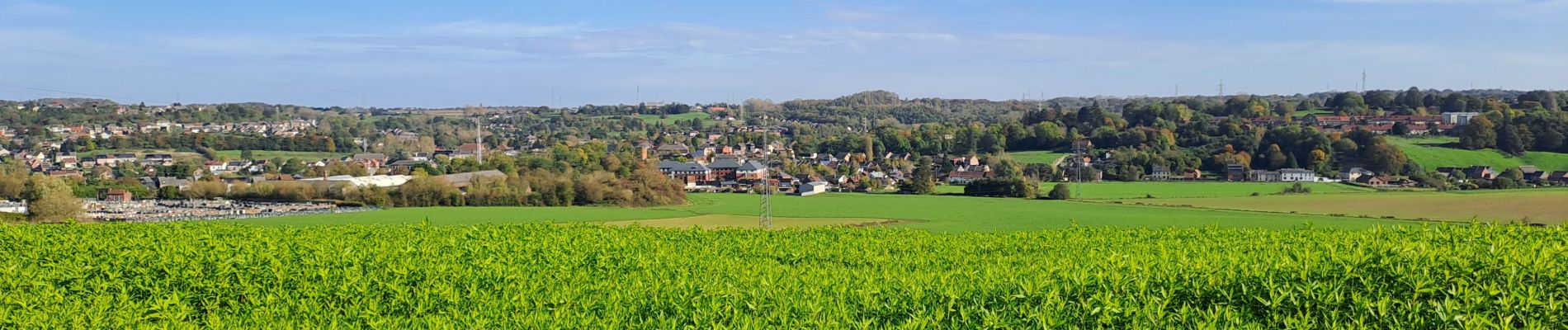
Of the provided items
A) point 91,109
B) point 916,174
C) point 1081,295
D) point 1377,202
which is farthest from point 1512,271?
point 91,109

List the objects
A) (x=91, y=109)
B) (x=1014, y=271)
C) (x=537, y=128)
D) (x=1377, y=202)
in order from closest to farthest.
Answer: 1. (x=1014, y=271)
2. (x=1377, y=202)
3. (x=91, y=109)
4. (x=537, y=128)

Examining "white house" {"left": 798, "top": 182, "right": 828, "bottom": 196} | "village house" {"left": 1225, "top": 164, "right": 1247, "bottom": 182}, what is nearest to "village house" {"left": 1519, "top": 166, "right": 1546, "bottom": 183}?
"village house" {"left": 1225, "top": 164, "right": 1247, "bottom": 182}

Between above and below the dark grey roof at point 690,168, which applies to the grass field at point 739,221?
below

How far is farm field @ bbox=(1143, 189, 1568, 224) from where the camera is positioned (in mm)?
42281

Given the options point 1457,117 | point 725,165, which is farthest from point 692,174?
point 1457,117

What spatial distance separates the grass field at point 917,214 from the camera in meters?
42.1

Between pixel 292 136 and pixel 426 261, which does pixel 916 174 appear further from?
pixel 292 136

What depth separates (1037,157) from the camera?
8988 centimetres

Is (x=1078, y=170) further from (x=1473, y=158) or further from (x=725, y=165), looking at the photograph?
(x=1473, y=158)

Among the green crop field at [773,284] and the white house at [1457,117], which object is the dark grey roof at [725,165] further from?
the white house at [1457,117]

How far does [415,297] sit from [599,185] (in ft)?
162

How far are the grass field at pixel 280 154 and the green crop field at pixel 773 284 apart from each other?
3573 inches

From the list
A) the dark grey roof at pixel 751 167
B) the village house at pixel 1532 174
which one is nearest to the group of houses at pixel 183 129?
the dark grey roof at pixel 751 167

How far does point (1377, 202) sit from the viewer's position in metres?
49.7
